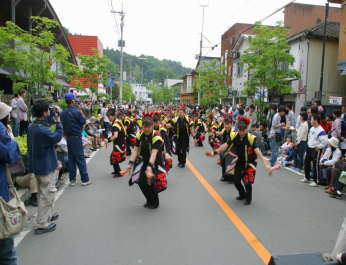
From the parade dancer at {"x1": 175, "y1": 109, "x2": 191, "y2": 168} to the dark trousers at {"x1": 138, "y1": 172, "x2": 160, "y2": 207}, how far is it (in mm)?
4023

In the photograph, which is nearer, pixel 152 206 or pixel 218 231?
pixel 218 231

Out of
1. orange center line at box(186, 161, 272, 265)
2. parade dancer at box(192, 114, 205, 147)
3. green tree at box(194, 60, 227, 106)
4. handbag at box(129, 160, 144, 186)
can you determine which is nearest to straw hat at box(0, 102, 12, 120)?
handbag at box(129, 160, 144, 186)

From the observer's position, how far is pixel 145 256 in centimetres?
393

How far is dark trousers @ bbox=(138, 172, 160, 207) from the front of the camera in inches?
220

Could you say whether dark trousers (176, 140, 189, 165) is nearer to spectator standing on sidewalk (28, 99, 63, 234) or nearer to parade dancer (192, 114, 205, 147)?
parade dancer (192, 114, 205, 147)

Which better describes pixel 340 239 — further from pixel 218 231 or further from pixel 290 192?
pixel 290 192

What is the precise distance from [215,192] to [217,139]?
14.7ft

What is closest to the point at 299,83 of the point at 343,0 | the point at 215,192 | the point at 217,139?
the point at 343,0

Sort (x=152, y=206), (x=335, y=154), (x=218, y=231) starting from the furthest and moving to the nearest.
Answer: (x=335, y=154) < (x=152, y=206) < (x=218, y=231)

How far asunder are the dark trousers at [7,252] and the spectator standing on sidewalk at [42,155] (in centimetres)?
165

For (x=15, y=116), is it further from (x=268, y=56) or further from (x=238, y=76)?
(x=238, y=76)

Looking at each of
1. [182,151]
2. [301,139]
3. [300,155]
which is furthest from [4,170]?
[300,155]

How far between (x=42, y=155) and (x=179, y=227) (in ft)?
7.38

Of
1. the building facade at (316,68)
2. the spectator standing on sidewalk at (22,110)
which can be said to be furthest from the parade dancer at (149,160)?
the building facade at (316,68)
